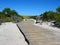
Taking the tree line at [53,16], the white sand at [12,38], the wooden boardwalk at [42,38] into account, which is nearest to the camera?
the wooden boardwalk at [42,38]

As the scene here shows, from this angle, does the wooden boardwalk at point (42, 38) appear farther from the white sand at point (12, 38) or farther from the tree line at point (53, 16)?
the tree line at point (53, 16)

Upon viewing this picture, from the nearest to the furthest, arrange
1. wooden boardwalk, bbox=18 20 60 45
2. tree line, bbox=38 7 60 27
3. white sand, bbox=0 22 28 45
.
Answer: wooden boardwalk, bbox=18 20 60 45 < white sand, bbox=0 22 28 45 < tree line, bbox=38 7 60 27

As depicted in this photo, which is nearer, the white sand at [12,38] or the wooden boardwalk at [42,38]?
the wooden boardwalk at [42,38]

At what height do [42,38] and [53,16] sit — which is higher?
[53,16]

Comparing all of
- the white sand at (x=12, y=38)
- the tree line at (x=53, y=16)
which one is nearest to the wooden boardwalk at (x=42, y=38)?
the white sand at (x=12, y=38)

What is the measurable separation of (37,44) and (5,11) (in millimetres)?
89801

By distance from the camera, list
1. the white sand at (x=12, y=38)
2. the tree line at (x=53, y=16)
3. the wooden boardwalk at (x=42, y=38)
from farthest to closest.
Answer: the tree line at (x=53, y=16) < the white sand at (x=12, y=38) < the wooden boardwalk at (x=42, y=38)

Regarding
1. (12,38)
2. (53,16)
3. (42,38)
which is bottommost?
(12,38)

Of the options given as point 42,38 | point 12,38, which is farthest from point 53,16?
point 42,38

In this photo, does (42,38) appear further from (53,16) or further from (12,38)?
(53,16)

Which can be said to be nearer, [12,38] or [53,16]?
[12,38]

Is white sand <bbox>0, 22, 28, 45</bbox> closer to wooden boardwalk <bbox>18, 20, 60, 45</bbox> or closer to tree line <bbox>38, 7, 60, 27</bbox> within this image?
wooden boardwalk <bbox>18, 20, 60, 45</bbox>

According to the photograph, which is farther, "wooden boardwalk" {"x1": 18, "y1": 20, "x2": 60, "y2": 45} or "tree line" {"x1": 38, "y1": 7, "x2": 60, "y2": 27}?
"tree line" {"x1": 38, "y1": 7, "x2": 60, "y2": 27}

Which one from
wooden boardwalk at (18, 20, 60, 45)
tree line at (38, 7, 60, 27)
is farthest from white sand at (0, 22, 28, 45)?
tree line at (38, 7, 60, 27)
